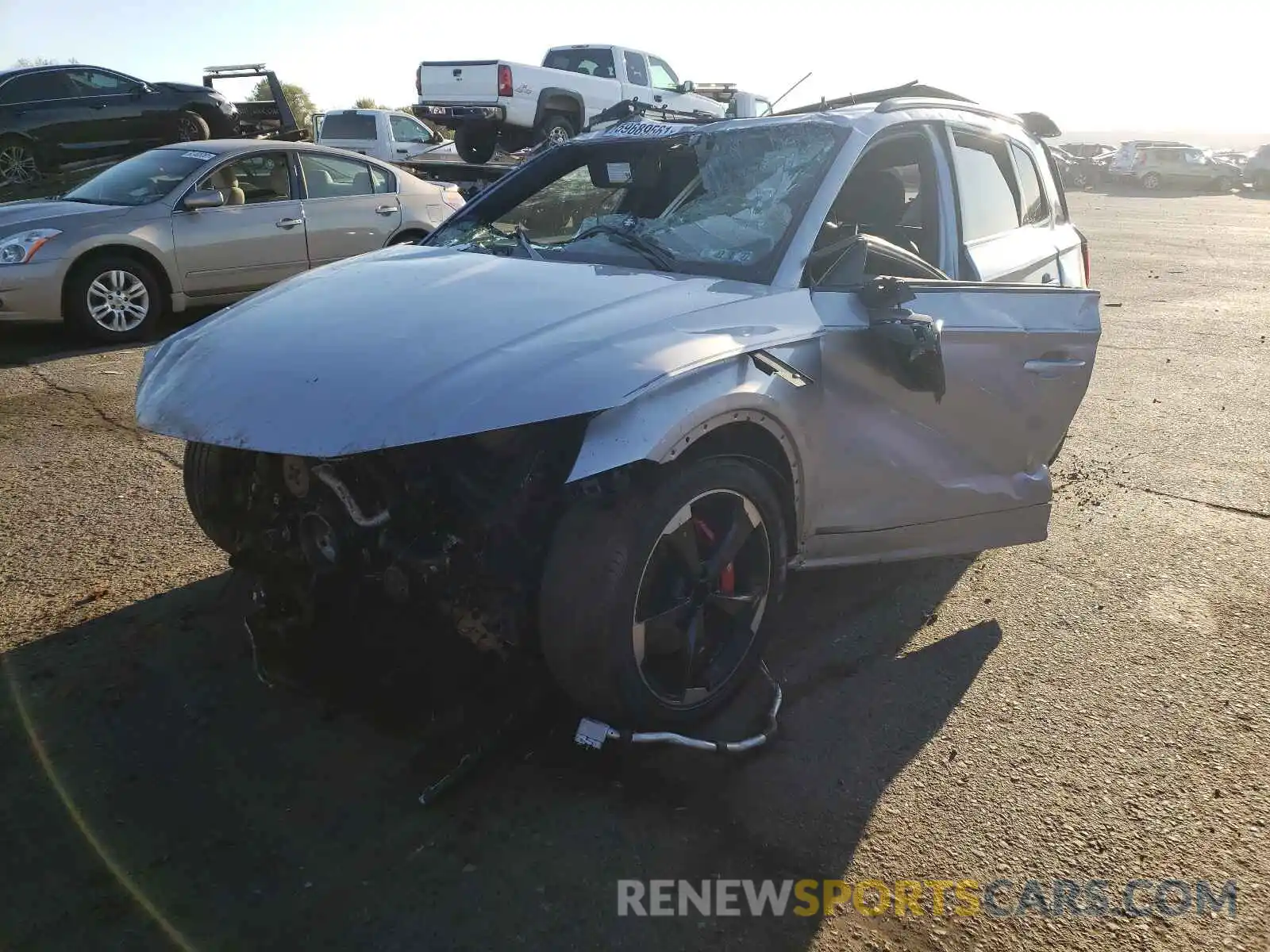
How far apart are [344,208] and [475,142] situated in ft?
28.9

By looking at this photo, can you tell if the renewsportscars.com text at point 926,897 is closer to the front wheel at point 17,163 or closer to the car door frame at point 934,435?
the car door frame at point 934,435

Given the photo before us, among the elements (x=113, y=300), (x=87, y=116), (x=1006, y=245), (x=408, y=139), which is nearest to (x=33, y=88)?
(x=87, y=116)

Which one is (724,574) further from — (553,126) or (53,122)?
(53,122)

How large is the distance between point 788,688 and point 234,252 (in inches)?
271

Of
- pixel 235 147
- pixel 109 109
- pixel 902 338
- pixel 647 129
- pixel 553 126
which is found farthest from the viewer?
pixel 553 126

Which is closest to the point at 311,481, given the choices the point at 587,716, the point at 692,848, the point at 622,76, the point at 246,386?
the point at 246,386

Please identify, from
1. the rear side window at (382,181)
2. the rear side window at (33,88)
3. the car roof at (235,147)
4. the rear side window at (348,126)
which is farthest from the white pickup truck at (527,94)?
the car roof at (235,147)

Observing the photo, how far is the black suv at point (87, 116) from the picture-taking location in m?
14.4

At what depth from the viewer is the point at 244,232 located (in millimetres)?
8391

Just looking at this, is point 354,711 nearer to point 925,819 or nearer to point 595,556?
point 595,556

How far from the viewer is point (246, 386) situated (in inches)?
104

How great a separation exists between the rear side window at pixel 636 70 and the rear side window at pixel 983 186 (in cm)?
1442

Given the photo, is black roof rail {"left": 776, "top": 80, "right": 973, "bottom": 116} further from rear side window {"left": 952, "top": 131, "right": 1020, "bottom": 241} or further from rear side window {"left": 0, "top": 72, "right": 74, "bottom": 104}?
rear side window {"left": 0, "top": 72, "right": 74, "bottom": 104}

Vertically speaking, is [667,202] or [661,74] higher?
[661,74]
